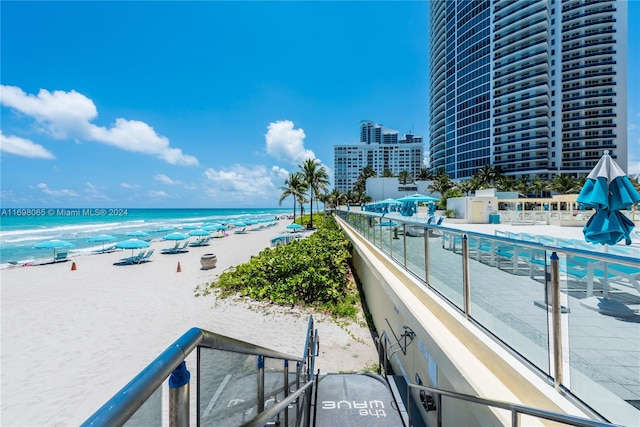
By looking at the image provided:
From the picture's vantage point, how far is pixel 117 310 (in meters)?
11.3

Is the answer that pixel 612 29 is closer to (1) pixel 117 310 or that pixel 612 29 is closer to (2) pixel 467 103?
(2) pixel 467 103

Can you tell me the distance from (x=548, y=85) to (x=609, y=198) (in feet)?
301

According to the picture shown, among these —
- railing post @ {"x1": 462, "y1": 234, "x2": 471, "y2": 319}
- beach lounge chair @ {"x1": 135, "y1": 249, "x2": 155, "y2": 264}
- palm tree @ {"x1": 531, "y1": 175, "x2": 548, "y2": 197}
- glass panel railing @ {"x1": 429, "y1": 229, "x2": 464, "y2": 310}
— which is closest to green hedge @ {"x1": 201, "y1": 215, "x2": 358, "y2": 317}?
glass panel railing @ {"x1": 429, "y1": 229, "x2": 464, "y2": 310}

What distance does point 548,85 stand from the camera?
73938 mm

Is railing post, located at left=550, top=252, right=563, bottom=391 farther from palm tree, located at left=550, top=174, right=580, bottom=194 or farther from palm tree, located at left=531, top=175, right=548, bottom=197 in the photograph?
palm tree, located at left=531, top=175, right=548, bottom=197

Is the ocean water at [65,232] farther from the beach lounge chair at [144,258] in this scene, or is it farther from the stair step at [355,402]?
the stair step at [355,402]

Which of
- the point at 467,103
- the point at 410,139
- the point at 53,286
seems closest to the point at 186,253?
the point at 53,286

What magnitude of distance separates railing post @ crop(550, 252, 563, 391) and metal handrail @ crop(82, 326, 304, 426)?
2489mm

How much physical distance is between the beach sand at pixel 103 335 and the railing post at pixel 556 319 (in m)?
6.09

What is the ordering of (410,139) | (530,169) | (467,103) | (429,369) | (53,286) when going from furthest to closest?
1. (410,139)
2. (467,103)
3. (530,169)
4. (53,286)
5. (429,369)

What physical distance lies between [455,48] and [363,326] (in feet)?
353

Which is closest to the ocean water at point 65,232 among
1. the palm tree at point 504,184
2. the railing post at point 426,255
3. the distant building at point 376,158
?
the railing post at point 426,255

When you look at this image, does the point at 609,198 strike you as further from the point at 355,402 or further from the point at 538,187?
the point at 538,187

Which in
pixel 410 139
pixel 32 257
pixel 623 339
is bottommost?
pixel 32 257
